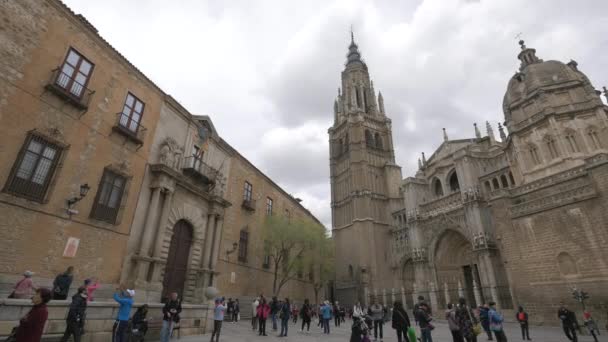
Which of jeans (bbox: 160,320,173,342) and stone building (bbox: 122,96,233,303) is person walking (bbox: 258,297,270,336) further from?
stone building (bbox: 122,96,233,303)

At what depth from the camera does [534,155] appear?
838 inches

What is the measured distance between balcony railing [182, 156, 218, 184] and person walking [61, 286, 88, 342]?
365 inches

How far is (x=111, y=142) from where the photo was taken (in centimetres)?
1181

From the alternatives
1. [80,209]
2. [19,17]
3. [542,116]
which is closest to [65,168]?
[80,209]

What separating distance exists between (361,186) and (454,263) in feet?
44.4

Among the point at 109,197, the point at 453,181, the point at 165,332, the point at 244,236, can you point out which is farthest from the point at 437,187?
the point at 165,332

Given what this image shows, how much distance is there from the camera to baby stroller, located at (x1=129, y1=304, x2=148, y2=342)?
24.2 ft

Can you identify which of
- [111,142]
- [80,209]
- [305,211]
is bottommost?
[80,209]

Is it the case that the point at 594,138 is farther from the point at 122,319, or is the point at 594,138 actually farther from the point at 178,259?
the point at 122,319

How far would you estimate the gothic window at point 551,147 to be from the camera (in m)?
20.0

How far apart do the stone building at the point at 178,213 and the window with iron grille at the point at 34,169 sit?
11.6 feet

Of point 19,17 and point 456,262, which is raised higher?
point 19,17

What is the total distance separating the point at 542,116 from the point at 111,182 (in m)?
27.1

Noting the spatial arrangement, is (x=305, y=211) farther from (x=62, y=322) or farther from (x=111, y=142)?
(x=62, y=322)
